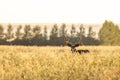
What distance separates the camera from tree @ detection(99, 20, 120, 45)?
5955 cm

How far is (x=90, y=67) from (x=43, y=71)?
939mm

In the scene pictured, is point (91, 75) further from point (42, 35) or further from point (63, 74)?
point (42, 35)

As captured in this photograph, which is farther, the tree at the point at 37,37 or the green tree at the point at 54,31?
the green tree at the point at 54,31

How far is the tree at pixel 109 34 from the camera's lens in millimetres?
59553

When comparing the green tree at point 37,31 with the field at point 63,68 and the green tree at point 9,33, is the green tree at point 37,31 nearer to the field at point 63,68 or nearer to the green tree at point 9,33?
the green tree at point 9,33

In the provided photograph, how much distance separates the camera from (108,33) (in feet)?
201

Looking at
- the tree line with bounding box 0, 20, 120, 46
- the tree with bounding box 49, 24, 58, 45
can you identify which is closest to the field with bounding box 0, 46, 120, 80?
the tree line with bounding box 0, 20, 120, 46

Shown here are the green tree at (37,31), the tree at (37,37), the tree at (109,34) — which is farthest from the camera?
the green tree at (37,31)

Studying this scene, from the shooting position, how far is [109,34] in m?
61.0

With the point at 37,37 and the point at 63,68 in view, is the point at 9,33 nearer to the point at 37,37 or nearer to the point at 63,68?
the point at 37,37

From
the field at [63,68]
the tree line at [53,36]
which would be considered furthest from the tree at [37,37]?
the field at [63,68]

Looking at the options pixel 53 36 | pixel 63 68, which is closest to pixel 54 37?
pixel 53 36

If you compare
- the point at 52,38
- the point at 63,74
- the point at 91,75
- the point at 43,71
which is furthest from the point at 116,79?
the point at 52,38

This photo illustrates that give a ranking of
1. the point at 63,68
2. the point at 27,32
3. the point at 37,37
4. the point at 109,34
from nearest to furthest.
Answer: the point at 63,68, the point at 109,34, the point at 37,37, the point at 27,32
